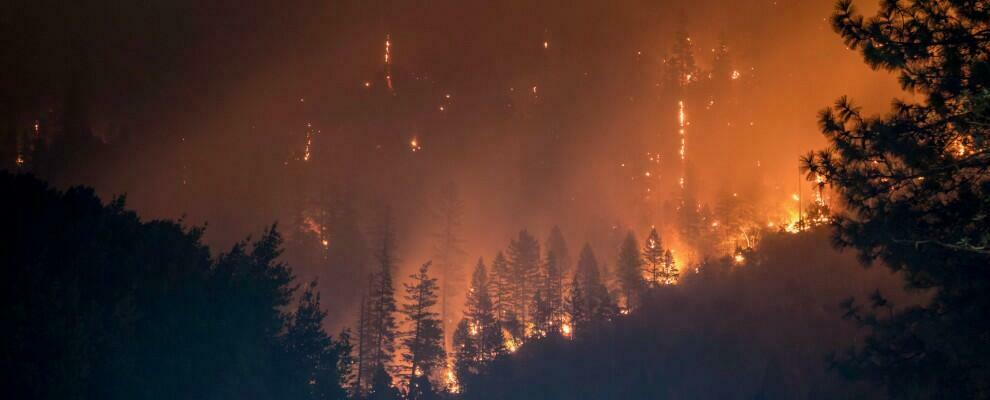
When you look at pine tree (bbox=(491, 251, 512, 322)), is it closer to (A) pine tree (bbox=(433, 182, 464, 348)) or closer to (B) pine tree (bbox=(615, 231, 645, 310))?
(B) pine tree (bbox=(615, 231, 645, 310))

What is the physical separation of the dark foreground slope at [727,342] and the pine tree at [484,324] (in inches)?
59.5

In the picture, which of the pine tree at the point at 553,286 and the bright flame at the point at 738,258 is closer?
the bright flame at the point at 738,258

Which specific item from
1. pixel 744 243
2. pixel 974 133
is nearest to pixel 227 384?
pixel 974 133

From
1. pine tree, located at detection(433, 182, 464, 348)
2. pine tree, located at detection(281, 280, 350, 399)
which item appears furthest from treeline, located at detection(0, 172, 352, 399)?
pine tree, located at detection(433, 182, 464, 348)

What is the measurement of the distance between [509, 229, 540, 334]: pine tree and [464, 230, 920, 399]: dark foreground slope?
609 inches

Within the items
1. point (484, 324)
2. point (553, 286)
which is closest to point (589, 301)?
point (553, 286)

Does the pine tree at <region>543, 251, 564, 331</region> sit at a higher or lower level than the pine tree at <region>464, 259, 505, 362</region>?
higher

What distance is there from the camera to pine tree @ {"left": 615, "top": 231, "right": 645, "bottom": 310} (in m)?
53.6

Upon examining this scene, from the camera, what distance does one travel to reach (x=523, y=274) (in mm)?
60844

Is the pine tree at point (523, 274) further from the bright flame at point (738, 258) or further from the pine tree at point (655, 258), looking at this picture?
the bright flame at point (738, 258)

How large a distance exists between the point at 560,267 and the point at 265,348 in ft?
159

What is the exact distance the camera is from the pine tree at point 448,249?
78375mm

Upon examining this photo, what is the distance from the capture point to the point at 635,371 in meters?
33.9

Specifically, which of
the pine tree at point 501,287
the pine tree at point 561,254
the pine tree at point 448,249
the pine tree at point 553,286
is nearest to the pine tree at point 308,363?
the pine tree at point 553,286
